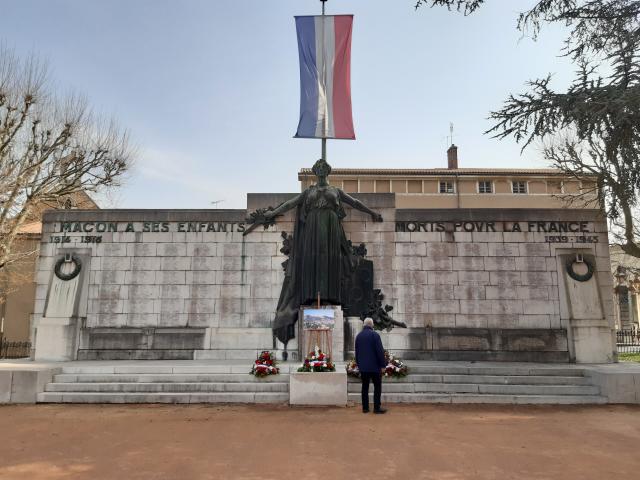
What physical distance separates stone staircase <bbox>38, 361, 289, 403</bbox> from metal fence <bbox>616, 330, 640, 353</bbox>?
24742mm

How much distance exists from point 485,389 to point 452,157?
3804 centimetres

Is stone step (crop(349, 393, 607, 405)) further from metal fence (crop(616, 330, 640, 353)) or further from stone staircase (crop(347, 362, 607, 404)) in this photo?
metal fence (crop(616, 330, 640, 353))

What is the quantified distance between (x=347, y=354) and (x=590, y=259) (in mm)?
8420

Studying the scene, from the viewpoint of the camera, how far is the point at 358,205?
15.1 meters

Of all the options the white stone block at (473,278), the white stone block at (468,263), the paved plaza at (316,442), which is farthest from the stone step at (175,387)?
the white stone block at (468,263)

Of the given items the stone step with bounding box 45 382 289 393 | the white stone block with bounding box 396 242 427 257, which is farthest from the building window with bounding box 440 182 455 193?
the stone step with bounding box 45 382 289 393

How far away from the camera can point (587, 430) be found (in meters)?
8.34

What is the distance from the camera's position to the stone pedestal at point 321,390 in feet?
33.7

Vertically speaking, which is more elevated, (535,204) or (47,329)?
(535,204)

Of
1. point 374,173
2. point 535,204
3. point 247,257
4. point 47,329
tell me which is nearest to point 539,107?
point 247,257

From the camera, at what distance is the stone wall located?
48.1ft

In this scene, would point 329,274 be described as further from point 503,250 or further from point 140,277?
point 140,277

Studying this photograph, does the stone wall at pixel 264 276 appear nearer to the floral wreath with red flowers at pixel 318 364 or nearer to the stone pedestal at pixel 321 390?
the floral wreath with red flowers at pixel 318 364

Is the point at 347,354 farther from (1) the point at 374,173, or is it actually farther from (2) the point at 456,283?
(1) the point at 374,173
